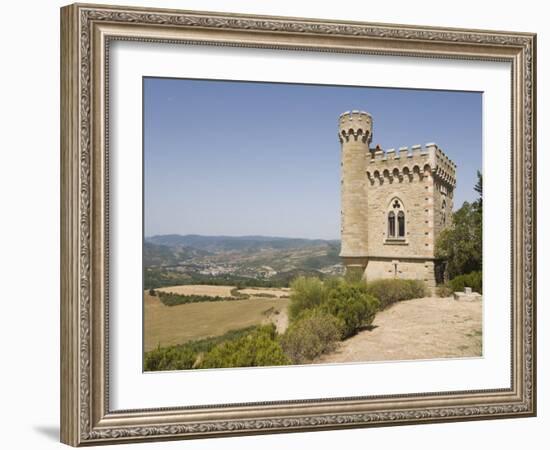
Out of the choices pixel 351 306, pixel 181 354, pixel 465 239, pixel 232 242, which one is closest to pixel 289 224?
pixel 232 242

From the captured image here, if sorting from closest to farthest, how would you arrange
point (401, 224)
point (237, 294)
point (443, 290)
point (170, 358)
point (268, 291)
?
point (170, 358)
point (237, 294)
point (268, 291)
point (443, 290)
point (401, 224)

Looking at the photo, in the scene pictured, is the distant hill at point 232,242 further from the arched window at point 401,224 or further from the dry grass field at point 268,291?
the arched window at point 401,224

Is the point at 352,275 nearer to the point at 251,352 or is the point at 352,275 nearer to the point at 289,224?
the point at 289,224

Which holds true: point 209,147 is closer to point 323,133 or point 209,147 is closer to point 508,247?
point 323,133

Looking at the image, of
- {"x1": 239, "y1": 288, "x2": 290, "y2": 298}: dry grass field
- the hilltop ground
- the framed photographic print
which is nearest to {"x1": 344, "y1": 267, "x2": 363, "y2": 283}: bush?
the framed photographic print

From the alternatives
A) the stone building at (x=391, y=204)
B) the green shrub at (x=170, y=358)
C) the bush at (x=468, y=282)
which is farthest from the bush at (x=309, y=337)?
the bush at (x=468, y=282)

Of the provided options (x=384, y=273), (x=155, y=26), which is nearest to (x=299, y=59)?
(x=155, y=26)
